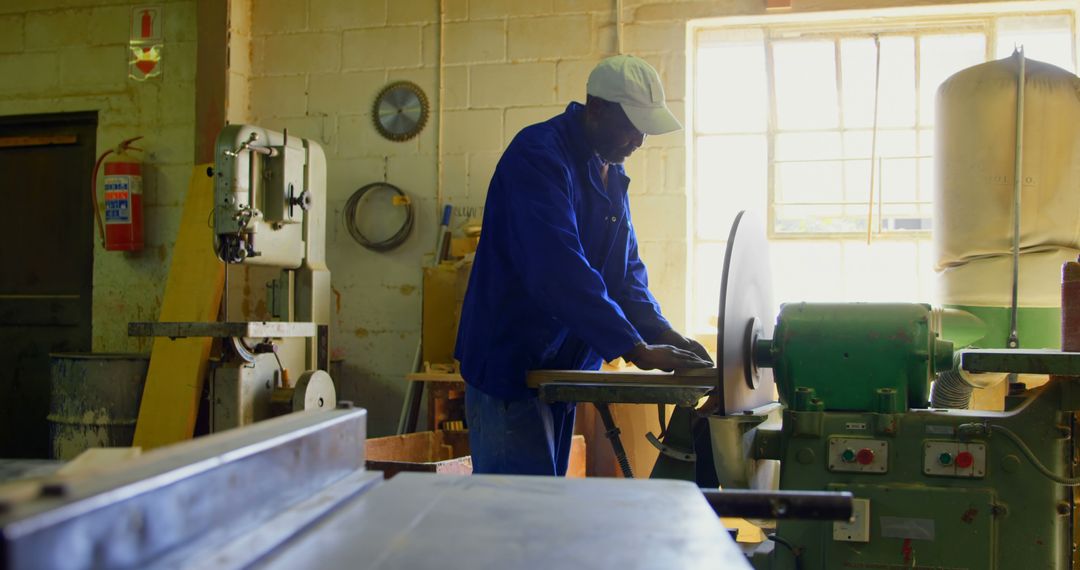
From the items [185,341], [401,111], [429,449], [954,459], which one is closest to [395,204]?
[401,111]

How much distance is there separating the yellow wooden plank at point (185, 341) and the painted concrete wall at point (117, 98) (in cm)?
24

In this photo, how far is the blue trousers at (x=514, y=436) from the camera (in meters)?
1.89

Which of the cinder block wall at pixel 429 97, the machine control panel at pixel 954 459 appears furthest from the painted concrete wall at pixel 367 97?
the machine control panel at pixel 954 459

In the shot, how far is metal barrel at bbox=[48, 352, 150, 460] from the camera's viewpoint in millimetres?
3178

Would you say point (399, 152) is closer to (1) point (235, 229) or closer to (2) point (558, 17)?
(2) point (558, 17)

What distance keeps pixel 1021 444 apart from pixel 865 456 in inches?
10.1

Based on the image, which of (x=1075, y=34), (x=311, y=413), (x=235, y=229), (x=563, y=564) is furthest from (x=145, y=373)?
(x=1075, y=34)

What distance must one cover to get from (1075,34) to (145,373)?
3.91 meters

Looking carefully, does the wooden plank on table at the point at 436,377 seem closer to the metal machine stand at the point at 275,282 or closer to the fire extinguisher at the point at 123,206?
the metal machine stand at the point at 275,282

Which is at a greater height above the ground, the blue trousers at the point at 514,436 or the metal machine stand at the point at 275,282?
the metal machine stand at the point at 275,282

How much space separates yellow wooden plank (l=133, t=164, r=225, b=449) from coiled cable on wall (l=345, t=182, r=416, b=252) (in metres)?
0.56

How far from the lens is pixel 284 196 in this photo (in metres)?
2.82

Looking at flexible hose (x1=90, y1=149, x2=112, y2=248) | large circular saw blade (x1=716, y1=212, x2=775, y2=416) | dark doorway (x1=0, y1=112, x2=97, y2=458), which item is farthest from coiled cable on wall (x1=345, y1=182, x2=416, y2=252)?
large circular saw blade (x1=716, y1=212, x2=775, y2=416)

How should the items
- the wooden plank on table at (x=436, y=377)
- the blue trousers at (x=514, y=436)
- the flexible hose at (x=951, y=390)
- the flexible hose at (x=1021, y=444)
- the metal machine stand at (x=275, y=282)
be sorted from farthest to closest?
1. the wooden plank on table at (x=436, y=377)
2. the metal machine stand at (x=275, y=282)
3. the flexible hose at (x=951, y=390)
4. the blue trousers at (x=514, y=436)
5. the flexible hose at (x=1021, y=444)
